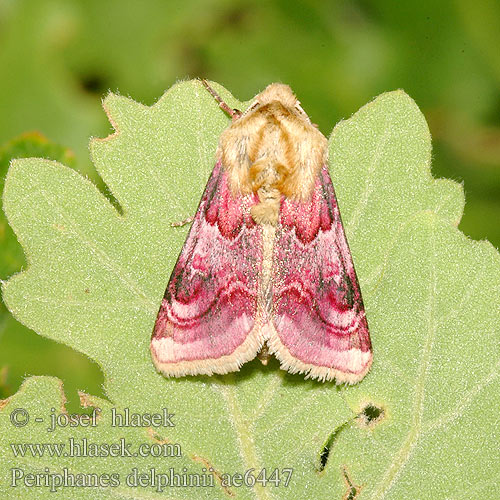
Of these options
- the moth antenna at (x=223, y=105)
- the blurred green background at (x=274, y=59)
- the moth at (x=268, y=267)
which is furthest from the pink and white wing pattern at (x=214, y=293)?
the blurred green background at (x=274, y=59)

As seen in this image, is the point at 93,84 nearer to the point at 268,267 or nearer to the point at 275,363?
the point at 268,267

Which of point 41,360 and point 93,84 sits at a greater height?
point 93,84

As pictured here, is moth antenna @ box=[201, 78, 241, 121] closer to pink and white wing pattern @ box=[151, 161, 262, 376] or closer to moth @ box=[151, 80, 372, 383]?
moth @ box=[151, 80, 372, 383]

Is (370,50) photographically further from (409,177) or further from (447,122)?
(409,177)

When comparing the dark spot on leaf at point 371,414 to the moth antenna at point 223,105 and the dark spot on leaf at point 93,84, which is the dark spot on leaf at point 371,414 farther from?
the dark spot on leaf at point 93,84

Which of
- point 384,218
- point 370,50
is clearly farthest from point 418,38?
point 384,218

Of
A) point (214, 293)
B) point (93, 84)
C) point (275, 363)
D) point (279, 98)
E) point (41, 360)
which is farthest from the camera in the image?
point (93, 84)

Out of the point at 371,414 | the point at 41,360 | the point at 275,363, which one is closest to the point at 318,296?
the point at 275,363

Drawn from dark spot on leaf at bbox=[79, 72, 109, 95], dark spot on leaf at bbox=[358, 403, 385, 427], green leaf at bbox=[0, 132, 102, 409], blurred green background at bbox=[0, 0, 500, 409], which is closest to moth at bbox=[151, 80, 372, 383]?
dark spot on leaf at bbox=[358, 403, 385, 427]
